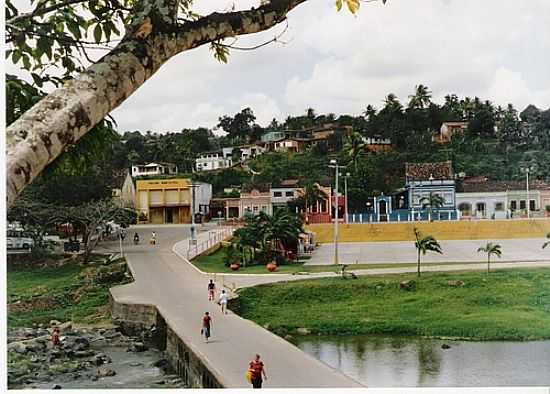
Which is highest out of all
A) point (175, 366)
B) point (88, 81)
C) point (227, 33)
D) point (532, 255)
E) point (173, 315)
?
point (227, 33)

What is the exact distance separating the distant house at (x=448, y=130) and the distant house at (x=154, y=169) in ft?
4.73

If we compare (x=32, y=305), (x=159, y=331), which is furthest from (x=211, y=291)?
(x=32, y=305)

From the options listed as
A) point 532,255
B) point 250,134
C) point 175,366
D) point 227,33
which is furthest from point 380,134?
point 227,33

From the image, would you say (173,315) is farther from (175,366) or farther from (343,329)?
(343,329)

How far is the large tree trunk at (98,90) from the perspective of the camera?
1.28 meters

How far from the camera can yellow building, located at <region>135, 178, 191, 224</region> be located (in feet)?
13.6

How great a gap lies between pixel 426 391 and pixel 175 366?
5.44ft

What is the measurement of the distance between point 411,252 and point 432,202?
0.32 meters

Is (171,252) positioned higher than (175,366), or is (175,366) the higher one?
(171,252)

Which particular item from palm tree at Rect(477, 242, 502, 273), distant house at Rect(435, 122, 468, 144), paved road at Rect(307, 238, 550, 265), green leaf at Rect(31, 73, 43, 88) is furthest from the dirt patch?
green leaf at Rect(31, 73, 43, 88)

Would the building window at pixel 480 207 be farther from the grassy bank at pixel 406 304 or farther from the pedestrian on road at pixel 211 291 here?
the pedestrian on road at pixel 211 291

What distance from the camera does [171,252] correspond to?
4.39 m

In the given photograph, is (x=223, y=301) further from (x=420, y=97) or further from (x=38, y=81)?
(x=38, y=81)

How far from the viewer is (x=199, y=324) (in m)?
4.30
